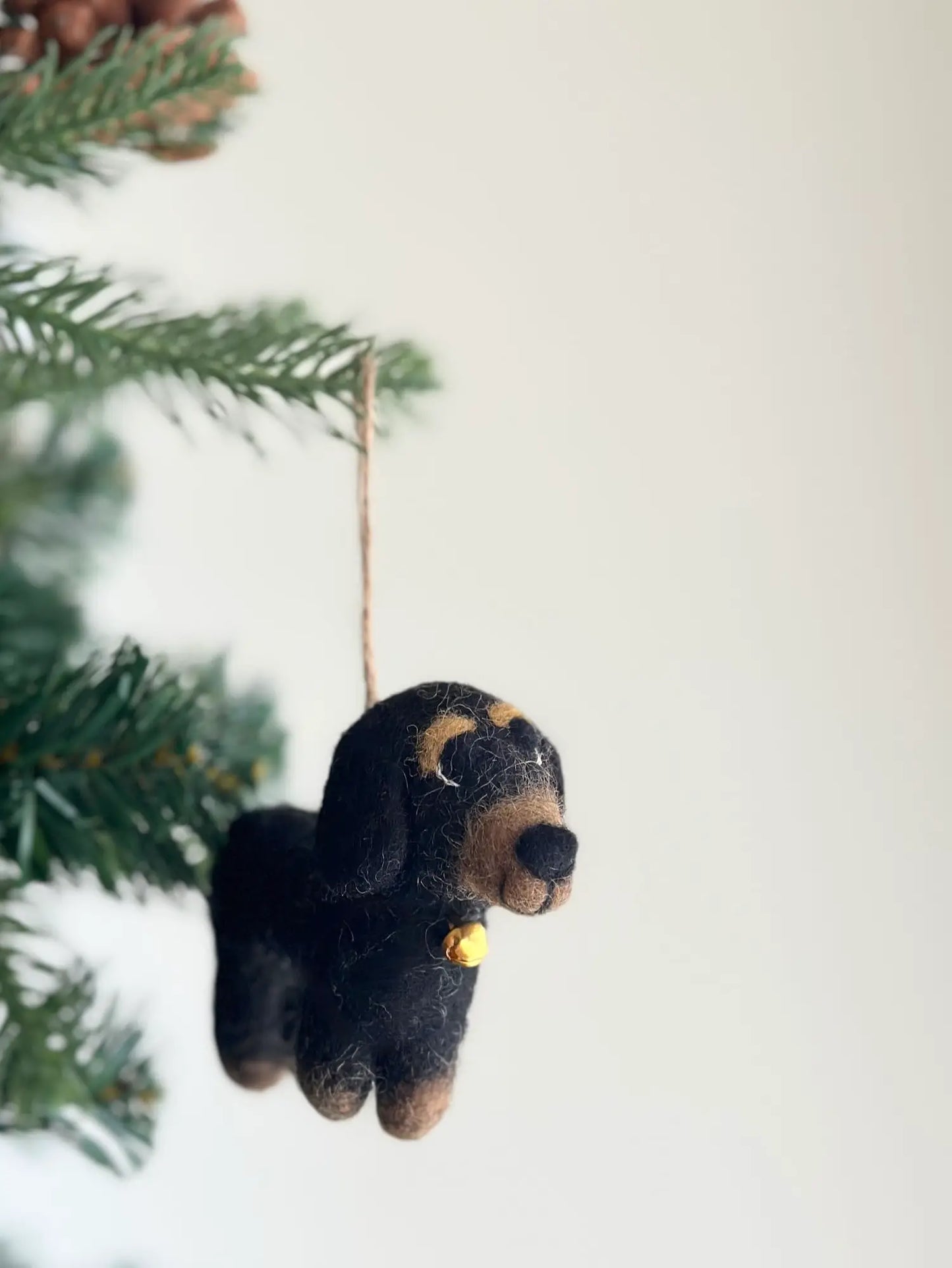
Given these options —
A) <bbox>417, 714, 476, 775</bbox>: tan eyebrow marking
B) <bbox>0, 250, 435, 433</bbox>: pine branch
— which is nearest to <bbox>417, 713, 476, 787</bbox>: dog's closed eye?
<bbox>417, 714, 476, 775</bbox>: tan eyebrow marking

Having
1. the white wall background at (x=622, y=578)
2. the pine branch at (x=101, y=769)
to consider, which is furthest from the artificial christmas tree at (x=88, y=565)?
the white wall background at (x=622, y=578)

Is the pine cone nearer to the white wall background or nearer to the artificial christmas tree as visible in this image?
the artificial christmas tree

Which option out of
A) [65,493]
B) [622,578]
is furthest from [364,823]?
[622,578]

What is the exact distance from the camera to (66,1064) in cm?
24

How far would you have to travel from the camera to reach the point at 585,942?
830 millimetres

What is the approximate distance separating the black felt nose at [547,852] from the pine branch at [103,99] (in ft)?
0.70

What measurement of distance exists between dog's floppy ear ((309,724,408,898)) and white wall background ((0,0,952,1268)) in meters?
0.43

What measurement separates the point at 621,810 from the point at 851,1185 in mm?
287

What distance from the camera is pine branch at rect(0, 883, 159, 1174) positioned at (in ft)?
0.76

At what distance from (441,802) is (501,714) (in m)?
0.03

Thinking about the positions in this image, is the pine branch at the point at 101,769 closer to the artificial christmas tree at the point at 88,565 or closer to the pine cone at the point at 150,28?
the artificial christmas tree at the point at 88,565

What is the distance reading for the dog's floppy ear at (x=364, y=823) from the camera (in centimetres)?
35

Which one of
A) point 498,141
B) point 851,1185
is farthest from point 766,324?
point 851,1185

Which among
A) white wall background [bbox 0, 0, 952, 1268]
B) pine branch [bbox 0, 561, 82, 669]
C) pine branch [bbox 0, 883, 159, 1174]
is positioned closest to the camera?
pine branch [bbox 0, 883, 159, 1174]
